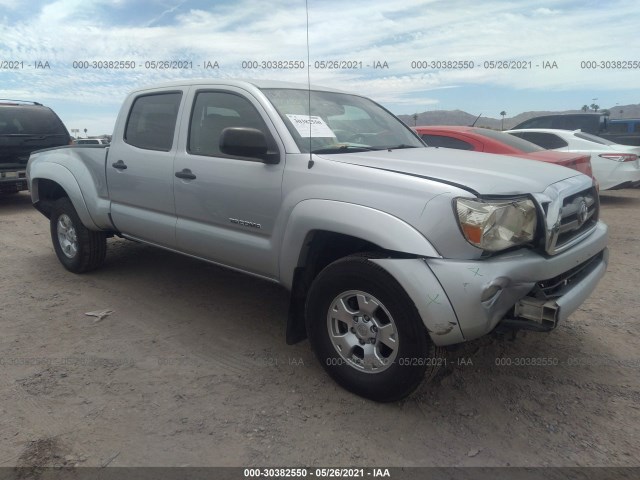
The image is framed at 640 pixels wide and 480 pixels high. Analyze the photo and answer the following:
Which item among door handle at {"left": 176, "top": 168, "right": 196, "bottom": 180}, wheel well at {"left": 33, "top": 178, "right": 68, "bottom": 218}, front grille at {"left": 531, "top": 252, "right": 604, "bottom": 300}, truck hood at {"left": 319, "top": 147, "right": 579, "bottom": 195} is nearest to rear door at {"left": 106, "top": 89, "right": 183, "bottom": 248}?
door handle at {"left": 176, "top": 168, "right": 196, "bottom": 180}

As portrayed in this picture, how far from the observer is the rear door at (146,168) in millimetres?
4066

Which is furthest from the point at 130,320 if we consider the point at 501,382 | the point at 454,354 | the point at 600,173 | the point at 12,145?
the point at 600,173

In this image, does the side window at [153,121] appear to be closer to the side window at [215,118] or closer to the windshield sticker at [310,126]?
the side window at [215,118]

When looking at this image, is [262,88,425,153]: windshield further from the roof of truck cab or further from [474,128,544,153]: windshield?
[474,128,544,153]: windshield

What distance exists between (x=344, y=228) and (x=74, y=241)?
3.58 m

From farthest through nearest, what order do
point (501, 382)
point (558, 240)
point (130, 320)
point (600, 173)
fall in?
point (600, 173) < point (130, 320) < point (501, 382) < point (558, 240)

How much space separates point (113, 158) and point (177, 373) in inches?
89.3

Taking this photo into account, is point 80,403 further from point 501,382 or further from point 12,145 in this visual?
point 12,145

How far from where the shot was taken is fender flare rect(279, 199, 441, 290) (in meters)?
2.58

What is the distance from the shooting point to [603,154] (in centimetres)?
902

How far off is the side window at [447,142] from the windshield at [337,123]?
7.85 ft

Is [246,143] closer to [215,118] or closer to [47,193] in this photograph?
[215,118]

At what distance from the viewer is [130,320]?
13.5 ft

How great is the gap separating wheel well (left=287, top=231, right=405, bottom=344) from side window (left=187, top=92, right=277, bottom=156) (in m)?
0.97
